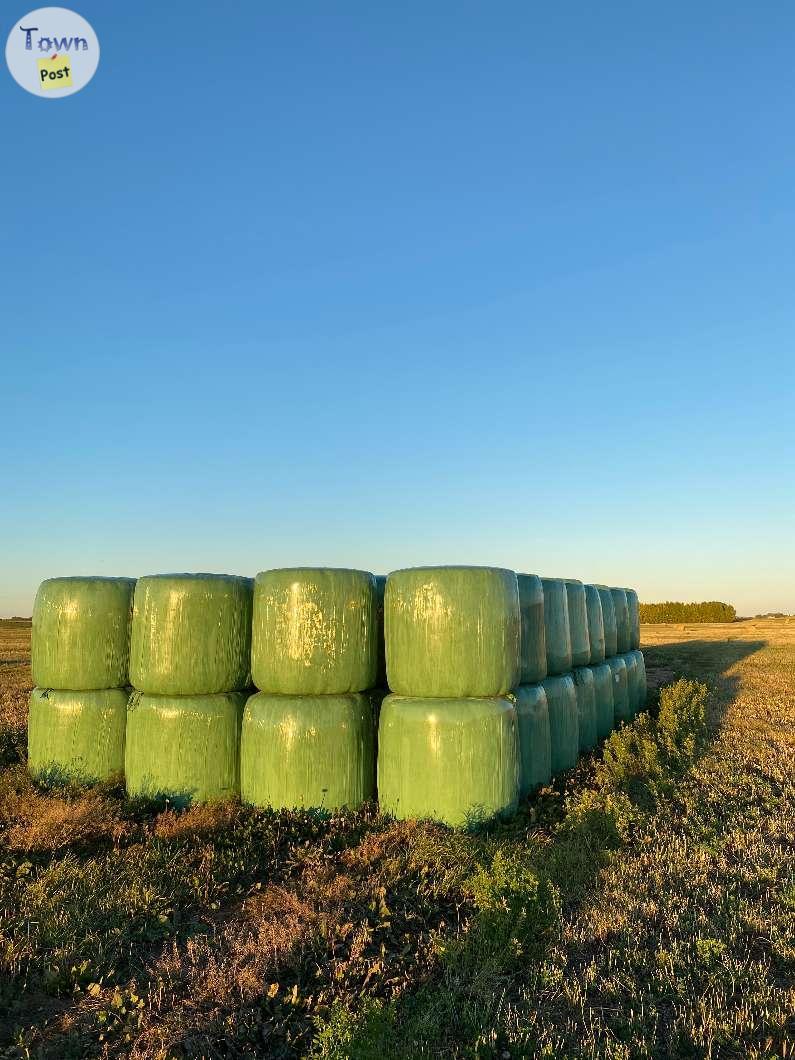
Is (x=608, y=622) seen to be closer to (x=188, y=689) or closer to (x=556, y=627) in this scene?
(x=556, y=627)

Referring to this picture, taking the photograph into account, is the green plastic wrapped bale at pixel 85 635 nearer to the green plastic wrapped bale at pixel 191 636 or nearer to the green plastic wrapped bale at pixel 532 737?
the green plastic wrapped bale at pixel 191 636

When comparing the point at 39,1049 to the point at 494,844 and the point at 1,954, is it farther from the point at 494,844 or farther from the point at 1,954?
the point at 494,844

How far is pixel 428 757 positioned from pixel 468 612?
1226 mm

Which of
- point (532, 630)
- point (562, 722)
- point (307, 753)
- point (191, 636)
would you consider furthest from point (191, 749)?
point (562, 722)

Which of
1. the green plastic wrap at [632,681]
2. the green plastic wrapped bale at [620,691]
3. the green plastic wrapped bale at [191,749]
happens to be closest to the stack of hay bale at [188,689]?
the green plastic wrapped bale at [191,749]

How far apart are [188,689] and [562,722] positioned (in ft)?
13.0

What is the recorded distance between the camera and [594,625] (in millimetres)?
10469

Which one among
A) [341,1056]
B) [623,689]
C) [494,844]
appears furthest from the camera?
[623,689]

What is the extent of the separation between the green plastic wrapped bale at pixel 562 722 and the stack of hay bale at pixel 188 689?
3.19 meters

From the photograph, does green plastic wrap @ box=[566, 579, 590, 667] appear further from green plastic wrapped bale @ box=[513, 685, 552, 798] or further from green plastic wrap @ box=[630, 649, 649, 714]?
green plastic wrap @ box=[630, 649, 649, 714]

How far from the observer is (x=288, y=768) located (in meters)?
6.22

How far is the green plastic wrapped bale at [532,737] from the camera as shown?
6.68 metres

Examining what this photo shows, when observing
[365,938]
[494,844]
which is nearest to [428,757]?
[494,844]

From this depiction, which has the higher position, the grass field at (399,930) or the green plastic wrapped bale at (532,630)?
the green plastic wrapped bale at (532,630)
